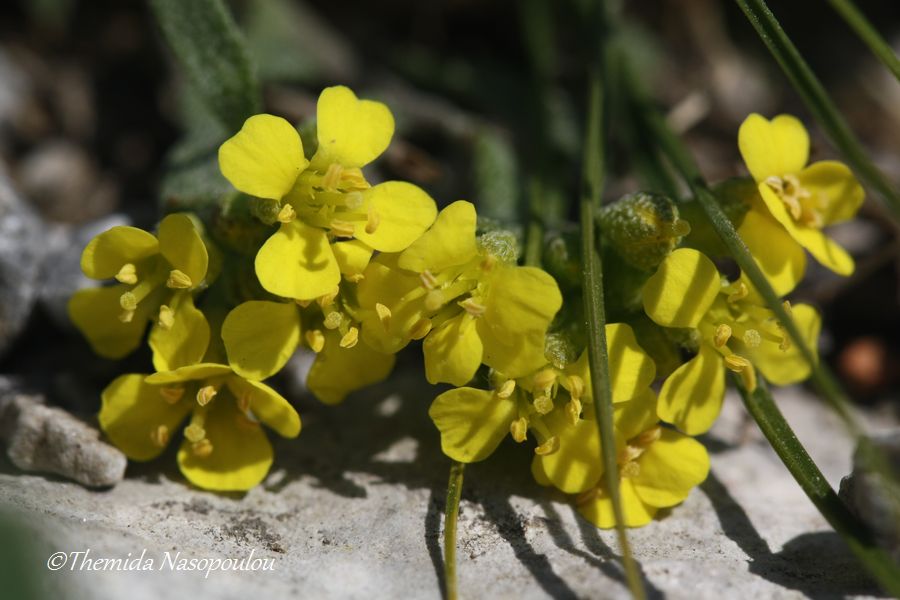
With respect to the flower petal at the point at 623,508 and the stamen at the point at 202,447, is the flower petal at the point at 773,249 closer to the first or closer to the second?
the flower petal at the point at 623,508

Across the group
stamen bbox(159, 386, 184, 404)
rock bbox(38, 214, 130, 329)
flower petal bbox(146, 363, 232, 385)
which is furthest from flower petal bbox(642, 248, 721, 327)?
rock bbox(38, 214, 130, 329)

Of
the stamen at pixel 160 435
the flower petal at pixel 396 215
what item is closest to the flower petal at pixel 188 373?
the stamen at pixel 160 435

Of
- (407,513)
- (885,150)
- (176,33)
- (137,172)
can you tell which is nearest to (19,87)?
(137,172)

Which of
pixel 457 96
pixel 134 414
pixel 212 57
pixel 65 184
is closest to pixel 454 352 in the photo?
pixel 134 414

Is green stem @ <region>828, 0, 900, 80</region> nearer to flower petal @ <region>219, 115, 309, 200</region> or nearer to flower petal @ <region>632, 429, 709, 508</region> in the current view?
flower petal @ <region>632, 429, 709, 508</region>

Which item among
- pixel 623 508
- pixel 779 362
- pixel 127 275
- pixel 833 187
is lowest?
pixel 623 508

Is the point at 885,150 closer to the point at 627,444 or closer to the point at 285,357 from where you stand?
the point at 627,444

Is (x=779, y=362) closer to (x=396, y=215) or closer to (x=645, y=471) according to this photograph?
(x=645, y=471)
